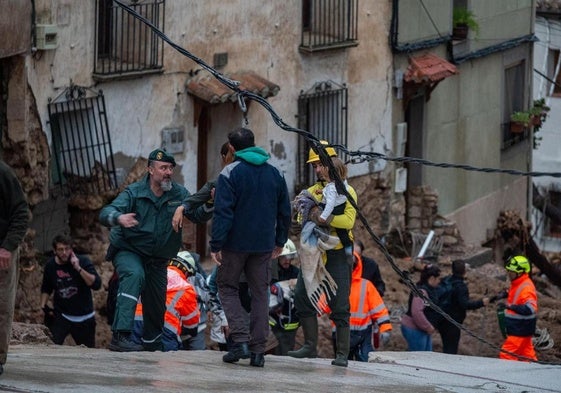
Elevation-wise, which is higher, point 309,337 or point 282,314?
point 282,314

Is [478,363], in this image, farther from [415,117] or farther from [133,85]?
[415,117]

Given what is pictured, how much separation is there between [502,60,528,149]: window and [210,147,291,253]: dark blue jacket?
61.0 feet

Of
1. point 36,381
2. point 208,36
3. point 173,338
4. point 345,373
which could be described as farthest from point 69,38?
point 36,381

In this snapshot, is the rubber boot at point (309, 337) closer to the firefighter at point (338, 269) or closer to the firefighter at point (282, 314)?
the firefighter at point (338, 269)

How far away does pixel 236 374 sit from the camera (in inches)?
474

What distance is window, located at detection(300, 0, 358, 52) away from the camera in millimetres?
23578

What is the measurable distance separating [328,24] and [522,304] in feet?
24.3

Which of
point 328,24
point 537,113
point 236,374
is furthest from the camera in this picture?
point 537,113

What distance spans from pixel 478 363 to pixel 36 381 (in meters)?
5.76

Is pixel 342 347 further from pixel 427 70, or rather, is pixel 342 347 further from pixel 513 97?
pixel 513 97

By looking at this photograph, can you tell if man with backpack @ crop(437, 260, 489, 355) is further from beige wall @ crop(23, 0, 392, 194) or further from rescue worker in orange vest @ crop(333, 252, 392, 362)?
beige wall @ crop(23, 0, 392, 194)

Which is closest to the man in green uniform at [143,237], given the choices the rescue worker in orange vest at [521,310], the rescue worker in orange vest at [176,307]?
the rescue worker in orange vest at [176,307]

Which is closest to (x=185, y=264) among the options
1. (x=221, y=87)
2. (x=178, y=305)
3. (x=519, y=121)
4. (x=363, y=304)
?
(x=178, y=305)

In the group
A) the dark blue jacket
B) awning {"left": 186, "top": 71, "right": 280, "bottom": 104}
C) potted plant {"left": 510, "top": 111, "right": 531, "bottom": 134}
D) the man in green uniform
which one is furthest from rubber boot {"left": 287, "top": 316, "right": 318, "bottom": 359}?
potted plant {"left": 510, "top": 111, "right": 531, "bottom": 134}
